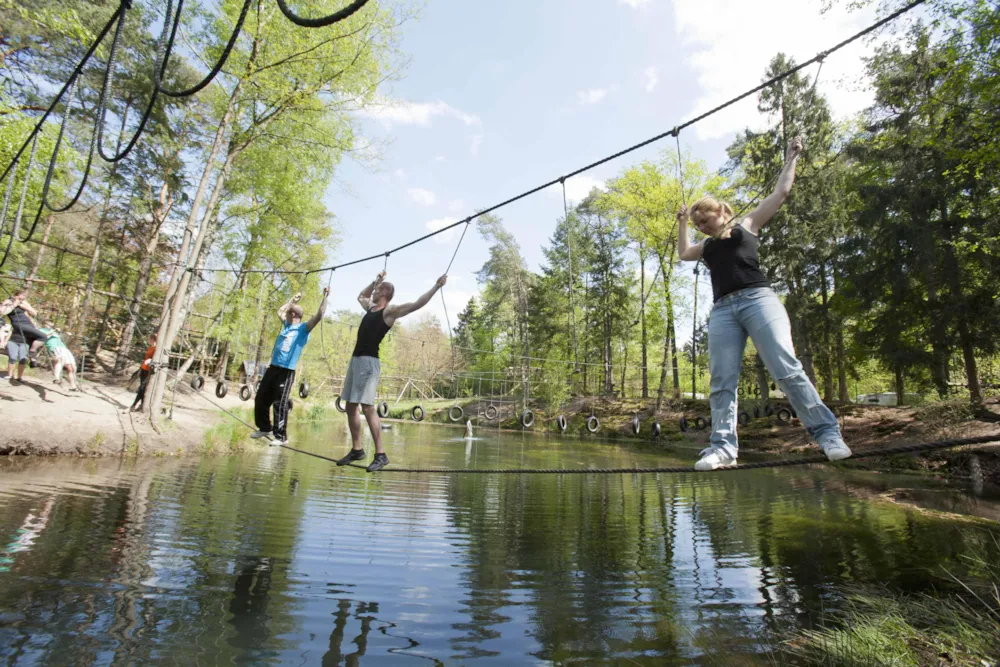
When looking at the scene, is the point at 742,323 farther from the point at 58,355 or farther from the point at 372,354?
the point at 58,355

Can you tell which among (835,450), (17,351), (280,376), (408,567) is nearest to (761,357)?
Answer: (835,450)

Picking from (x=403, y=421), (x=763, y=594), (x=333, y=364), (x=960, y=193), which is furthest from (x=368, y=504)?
(x=333, y=364)

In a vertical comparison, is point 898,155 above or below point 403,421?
above

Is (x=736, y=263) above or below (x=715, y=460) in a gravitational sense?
above

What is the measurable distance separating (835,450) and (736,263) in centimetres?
117

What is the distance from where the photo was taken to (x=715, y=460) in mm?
3188

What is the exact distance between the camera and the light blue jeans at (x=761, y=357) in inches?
115

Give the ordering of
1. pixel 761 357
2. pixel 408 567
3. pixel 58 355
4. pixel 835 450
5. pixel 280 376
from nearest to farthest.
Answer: pixel 835 450 < pixel 761 357 < pixel 408 567 < pixel 280 376 < pixel 58 355

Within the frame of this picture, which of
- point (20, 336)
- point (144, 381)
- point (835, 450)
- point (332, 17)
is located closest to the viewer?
point (332, 17)

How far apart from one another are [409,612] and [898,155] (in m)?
19.2

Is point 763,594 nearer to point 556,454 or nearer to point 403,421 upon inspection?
point 556,454

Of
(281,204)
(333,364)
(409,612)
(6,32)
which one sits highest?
(6,32)

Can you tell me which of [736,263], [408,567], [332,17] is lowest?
[408,567]

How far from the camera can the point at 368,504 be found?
8.05 meters
